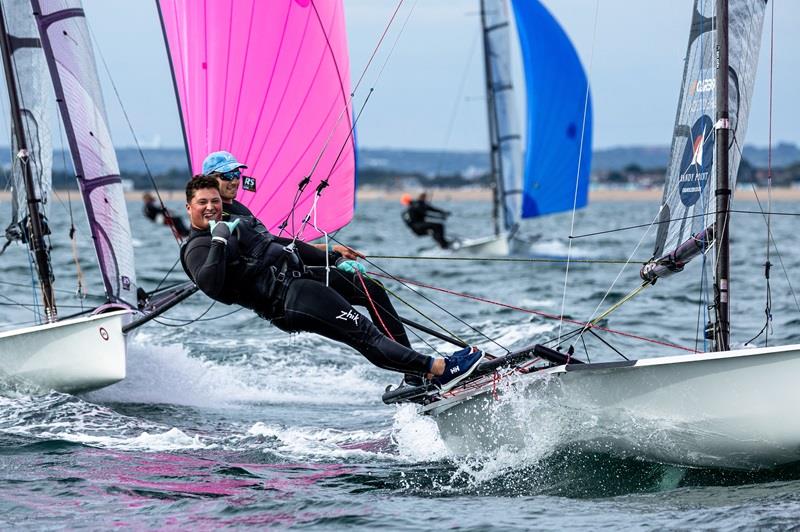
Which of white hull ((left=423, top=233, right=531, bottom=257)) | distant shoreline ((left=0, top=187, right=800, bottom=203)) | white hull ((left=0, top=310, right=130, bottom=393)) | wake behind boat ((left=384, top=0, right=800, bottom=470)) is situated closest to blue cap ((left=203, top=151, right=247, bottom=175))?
wake behind boat ((left=384, top=0, right=800, bottom=470))

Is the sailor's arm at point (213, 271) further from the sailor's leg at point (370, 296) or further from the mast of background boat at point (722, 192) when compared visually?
the mast of background boat at point (722, 192)

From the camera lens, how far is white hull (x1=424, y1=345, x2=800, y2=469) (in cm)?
430

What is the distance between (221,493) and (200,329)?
17.3 feet

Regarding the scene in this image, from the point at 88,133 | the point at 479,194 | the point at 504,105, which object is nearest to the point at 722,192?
the point at 88,133

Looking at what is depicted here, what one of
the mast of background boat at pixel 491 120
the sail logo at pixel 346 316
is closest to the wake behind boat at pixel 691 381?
the sail logo at pixel 346 316

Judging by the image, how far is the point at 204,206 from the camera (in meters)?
4.99

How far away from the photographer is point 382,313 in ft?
17.9

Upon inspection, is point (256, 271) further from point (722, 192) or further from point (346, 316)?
point (722, 192)

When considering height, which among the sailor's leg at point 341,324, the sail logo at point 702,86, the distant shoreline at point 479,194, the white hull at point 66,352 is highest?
the sail logo at point 702,86

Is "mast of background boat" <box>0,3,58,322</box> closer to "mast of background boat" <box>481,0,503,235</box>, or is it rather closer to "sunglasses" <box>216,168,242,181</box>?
"sunglasses" <box>216,168,242,181</box>

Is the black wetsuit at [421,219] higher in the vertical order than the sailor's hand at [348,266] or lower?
lower

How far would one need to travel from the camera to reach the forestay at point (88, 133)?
7.23m

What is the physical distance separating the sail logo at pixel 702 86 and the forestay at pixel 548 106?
45.9 ft

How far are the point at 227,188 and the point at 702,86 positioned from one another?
7.29 ft
